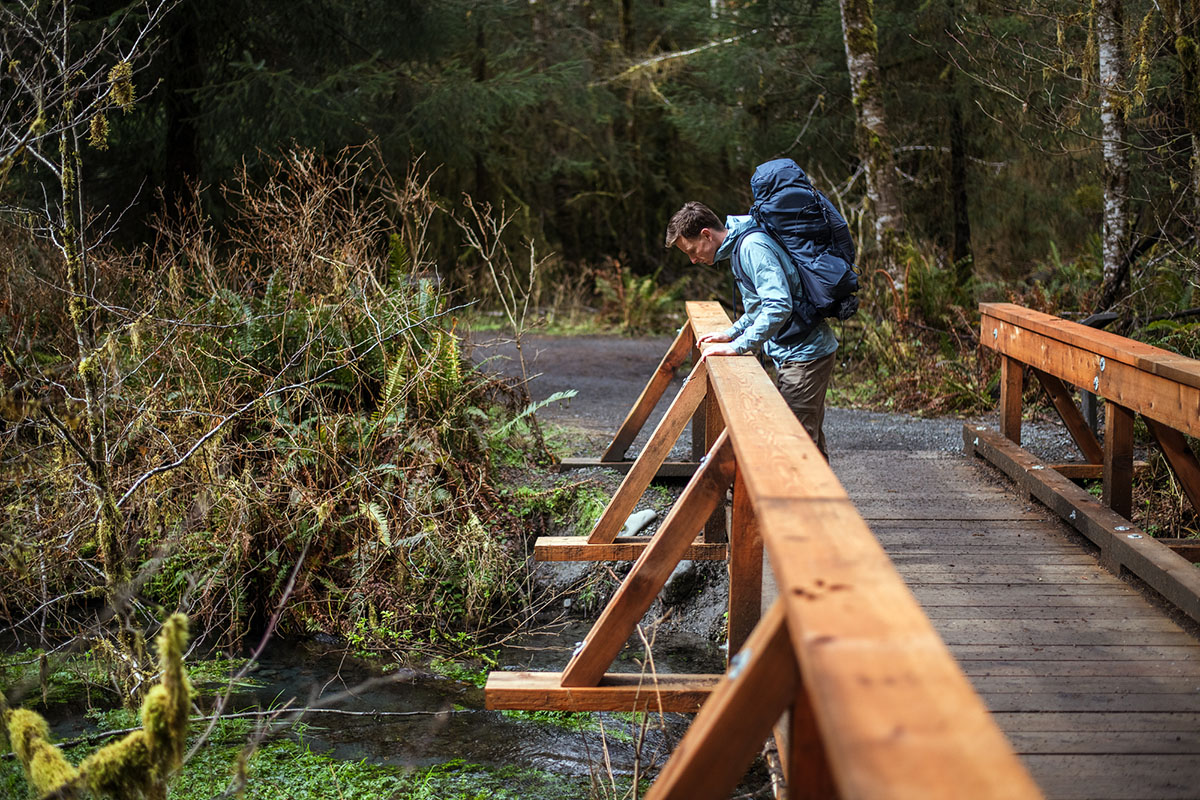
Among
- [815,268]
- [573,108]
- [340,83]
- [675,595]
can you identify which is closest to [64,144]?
[815,268]

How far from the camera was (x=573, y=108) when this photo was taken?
19.3 metres

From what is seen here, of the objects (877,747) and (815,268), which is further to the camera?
(815,268)

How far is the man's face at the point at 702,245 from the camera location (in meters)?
Answer: 5.40

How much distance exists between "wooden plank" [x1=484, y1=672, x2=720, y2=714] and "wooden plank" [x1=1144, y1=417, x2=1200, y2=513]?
2.54m

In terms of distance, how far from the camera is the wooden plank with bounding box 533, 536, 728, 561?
5914 millimetres

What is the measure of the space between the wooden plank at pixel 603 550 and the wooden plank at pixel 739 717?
3.67 metres

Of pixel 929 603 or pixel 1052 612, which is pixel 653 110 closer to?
pixel 929 603

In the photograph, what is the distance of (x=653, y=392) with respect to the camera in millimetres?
7316

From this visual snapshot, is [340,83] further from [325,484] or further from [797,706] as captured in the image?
[797,706]

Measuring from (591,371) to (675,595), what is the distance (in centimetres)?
632

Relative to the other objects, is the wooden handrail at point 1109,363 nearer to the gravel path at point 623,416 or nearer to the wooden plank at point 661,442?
the gravel path at point 623,416

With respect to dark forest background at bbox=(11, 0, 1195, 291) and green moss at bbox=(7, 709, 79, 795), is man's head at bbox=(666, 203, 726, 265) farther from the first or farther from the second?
dark forest background at bbox=(11, 0, 1195, 291)

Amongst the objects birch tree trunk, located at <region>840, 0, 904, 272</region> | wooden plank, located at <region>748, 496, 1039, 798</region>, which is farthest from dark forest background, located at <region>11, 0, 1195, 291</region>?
wooden plank, located at <region>748, 496, 1039, 798</region>

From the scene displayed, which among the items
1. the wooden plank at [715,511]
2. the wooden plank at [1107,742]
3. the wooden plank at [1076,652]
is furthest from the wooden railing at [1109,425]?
the wooden plank at [715,511]
